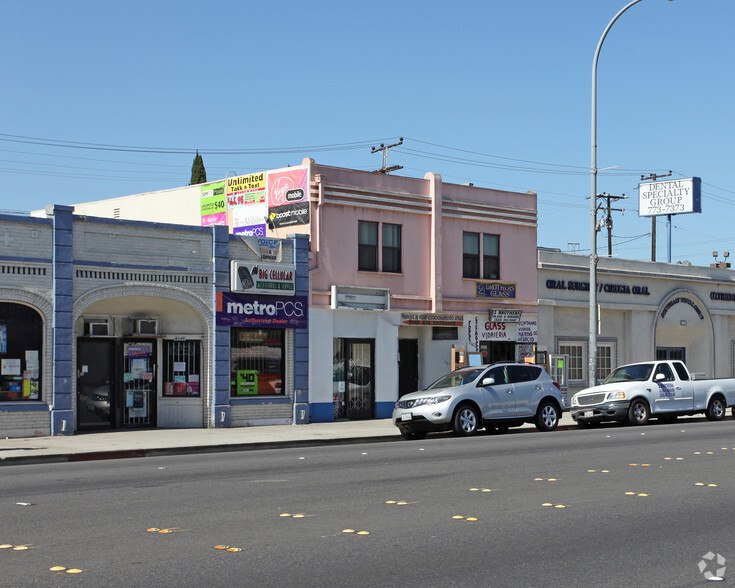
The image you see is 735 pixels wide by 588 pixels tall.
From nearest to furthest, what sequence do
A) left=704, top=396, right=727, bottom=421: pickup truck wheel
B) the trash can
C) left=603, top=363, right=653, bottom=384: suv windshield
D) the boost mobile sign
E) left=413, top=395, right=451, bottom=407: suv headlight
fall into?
left=413, top=395, right=451, bottom=407: suv headlight
left=603, top=363, right=653, bottom=384: suv windshield
the trash can
left=704, top=396, right=727, bottom=421: pickup truck wheel
the boost mobile sign

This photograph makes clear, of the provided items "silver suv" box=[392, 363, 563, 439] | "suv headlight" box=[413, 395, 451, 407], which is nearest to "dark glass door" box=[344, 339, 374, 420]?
"silver suv" box=[392, 363, 563, 439]

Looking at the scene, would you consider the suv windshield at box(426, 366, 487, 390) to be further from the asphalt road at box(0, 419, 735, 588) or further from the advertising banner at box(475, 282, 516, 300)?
the advertising banner at box(475, 282, 516, 300)

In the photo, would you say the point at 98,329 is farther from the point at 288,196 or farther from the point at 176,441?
the point at 288,196

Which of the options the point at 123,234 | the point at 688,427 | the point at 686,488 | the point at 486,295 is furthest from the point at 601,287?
the point at 686,488

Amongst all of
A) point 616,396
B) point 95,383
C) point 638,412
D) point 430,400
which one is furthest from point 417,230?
point 95,383

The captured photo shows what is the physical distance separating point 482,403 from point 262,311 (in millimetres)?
6971

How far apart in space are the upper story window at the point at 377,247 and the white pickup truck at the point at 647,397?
694cm

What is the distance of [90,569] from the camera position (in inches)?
290

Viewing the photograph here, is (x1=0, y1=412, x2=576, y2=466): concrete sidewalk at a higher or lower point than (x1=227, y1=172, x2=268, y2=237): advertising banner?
lower

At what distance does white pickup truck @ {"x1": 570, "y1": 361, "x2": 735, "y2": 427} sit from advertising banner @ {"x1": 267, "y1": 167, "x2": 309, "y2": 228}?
913 centimetres

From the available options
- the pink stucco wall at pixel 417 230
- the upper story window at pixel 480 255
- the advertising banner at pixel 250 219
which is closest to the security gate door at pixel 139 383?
the pink stucco wall at pixel 417 230

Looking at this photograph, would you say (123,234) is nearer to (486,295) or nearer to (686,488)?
(486,295)

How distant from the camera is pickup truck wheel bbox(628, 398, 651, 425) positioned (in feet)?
79.4

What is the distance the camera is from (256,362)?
2545 centimetres
